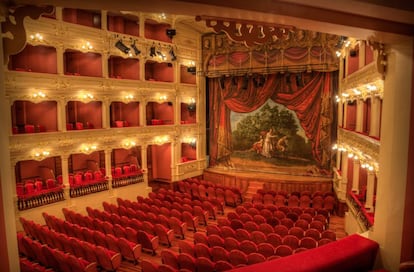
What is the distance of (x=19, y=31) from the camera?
77.5 inches

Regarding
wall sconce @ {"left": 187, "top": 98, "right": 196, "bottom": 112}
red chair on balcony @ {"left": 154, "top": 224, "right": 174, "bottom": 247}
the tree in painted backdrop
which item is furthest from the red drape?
red chair on balcony @ {"left": 154, "top": 224, "right": 174, "bottom": 247}

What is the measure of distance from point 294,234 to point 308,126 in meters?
9.34

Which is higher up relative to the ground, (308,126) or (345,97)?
(345,97)

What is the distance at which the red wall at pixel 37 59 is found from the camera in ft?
44.4

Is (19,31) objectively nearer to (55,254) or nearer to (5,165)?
(5,165)

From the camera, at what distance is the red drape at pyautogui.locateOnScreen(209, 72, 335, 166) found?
1717 centimetres

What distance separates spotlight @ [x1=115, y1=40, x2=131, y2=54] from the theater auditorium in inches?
2.5

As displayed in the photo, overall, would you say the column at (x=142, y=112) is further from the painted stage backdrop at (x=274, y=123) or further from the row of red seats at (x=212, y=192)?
the painted stage backdrop at (x=274, y=123)

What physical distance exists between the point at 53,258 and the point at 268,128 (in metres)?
13.5

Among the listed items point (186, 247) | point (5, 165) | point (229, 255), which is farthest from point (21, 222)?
point (5, 165)

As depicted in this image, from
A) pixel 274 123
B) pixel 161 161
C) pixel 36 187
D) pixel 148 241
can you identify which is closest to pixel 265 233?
pixel 148 241

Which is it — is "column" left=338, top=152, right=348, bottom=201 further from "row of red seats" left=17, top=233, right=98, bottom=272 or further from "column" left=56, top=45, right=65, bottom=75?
"column" left=56, top=45, right=65, bottom=75

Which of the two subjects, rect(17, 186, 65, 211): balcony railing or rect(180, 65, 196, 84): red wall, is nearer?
rect(17, 186, 65, 211): balcony railing

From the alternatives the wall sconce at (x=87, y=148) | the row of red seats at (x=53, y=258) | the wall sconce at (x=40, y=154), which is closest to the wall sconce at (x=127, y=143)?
the wall sconce at (x=87, y=148)
